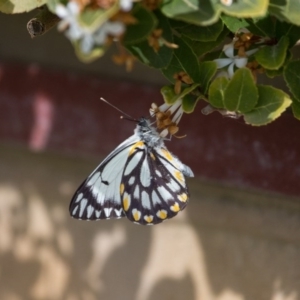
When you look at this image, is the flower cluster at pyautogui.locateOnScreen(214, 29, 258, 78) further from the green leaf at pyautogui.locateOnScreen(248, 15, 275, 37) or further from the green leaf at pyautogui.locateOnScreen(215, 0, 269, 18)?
the green leaf at pyautogui.locateOnScreen(215, 0, 269, 18)

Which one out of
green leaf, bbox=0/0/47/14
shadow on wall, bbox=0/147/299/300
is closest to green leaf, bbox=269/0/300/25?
green leaf, bbox=0/0/47/14

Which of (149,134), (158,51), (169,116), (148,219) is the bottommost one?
(148,219)

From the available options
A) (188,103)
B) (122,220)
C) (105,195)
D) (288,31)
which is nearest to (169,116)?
→ (188,103)

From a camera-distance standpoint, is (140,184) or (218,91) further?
(140,184)

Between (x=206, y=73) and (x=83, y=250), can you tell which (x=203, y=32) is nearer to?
(x=206, y=73)

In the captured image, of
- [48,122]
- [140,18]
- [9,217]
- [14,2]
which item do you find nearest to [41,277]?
[9,217]

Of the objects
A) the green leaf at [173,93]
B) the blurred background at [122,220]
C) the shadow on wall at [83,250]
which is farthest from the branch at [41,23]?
the shadow on wall at [83,250]

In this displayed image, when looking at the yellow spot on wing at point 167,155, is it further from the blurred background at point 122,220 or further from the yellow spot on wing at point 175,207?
the blurred background at point 122,220

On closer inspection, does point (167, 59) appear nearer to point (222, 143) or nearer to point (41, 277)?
point (222, 143)
